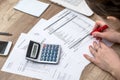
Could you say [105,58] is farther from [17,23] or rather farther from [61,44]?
[17,23]

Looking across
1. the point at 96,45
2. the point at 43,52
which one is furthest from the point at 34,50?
the point at 96,45

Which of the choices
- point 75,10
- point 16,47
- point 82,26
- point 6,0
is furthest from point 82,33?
point 6,0

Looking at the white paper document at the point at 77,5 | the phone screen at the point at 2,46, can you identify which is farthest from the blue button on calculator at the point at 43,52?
the white paper document at the point at 77,5

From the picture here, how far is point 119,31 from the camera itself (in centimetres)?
120

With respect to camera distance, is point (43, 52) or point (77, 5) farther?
point (77, 5)

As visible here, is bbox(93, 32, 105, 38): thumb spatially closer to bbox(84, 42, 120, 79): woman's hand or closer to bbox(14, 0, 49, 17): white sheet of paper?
bbox(84, 42, 120, 79): woman's hand

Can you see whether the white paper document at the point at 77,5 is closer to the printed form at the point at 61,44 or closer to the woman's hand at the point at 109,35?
the printed form at the point at 61,44

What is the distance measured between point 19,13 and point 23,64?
0.32m

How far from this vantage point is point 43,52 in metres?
1.12

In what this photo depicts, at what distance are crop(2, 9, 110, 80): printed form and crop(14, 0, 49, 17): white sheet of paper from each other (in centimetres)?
7

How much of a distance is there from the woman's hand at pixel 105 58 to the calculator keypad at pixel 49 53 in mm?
129

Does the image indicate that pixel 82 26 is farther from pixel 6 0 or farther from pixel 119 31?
pixel 6 0

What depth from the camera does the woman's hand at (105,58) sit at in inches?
41.6

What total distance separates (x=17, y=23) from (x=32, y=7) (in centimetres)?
13
